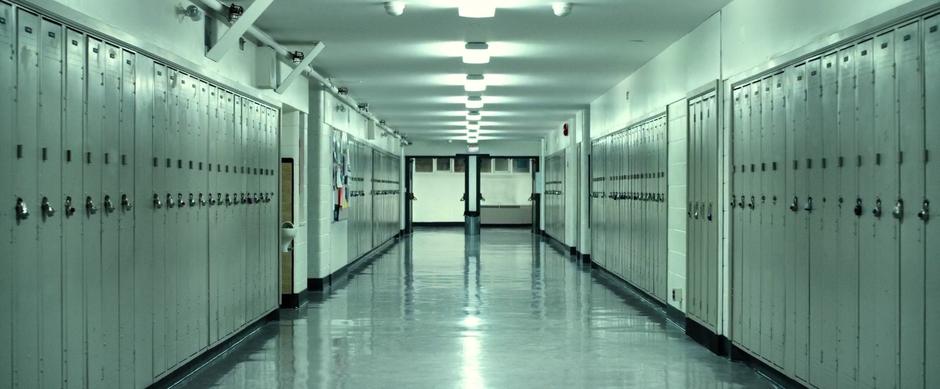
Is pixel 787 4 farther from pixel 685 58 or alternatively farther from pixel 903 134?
pixel 685 58

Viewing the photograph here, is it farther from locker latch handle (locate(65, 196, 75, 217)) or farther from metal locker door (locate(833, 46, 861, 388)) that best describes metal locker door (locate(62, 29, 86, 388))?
metal locker door (locate(833, 46, 861, 388))

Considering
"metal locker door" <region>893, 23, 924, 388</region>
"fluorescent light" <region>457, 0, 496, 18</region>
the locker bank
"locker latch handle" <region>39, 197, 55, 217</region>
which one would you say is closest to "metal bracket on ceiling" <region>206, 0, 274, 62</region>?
the locker bank

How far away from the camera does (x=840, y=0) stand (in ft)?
16.2

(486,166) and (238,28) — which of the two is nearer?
(238,28)

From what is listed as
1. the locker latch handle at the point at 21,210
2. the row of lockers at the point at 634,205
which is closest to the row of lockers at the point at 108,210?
the locker latch handle at the point at 21,210

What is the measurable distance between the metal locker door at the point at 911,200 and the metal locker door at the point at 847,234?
489 millimetres

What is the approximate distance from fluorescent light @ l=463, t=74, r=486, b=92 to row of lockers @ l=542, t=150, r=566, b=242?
663cm

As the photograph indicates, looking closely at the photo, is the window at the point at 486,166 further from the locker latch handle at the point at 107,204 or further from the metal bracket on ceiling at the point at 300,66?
the locker latch handle at the point at 107,204

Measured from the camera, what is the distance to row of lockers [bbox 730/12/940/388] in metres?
3.98

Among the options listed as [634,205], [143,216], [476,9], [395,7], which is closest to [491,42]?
[476,9]

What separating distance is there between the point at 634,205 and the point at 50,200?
26.6ft

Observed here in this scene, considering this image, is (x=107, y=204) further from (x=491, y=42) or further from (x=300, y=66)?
(x=491, y=42)

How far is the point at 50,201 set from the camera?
3973 mm

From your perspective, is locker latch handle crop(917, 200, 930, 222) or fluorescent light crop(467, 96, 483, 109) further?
fluorescent light crop(467, 96, 483, 109)
